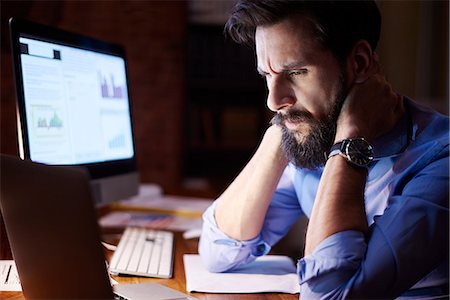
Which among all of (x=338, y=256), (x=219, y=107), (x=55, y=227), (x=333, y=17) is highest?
(x=333, y=17)

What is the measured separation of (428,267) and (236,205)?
1.52 feet

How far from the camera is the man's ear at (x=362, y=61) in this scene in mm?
1142

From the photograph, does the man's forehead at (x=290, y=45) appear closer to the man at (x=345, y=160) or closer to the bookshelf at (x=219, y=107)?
the man at (x=345, y=160)

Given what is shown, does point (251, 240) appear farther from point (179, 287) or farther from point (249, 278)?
point (179, 287)

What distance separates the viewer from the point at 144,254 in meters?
1.39

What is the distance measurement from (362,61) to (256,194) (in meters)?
0.35

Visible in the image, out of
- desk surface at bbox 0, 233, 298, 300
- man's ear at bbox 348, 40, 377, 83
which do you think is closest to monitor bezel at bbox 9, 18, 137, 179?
desk surface at bbox 0, 233, 298, 300

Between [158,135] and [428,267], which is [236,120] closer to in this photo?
[158,135]

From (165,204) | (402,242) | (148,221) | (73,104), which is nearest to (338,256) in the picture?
(402,242)

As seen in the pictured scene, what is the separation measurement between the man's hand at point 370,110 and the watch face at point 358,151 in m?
0.02

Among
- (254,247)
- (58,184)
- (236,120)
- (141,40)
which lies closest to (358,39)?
(254,247)

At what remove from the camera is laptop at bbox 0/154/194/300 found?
0.71 m

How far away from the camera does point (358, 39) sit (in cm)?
113

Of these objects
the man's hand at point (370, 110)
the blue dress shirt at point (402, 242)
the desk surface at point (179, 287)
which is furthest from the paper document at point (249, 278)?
the man's hand at point (370, 110)
